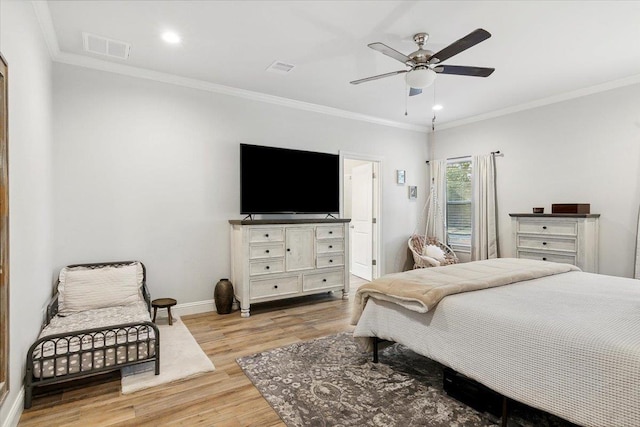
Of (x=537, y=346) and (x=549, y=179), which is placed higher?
→ (x=549, y=179)

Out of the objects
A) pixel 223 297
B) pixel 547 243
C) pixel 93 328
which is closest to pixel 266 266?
pixel 223 297

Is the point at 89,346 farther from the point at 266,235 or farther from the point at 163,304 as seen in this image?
the point at 266,235

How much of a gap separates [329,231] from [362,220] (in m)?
1.68

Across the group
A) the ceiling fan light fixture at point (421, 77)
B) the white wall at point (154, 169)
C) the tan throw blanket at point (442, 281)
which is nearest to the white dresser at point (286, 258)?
the white wall at point (154, 169)

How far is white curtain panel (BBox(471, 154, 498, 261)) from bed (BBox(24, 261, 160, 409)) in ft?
15.7

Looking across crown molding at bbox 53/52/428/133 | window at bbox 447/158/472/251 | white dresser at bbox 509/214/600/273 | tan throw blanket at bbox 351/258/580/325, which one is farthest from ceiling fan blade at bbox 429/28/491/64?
window at bbox 447/158/472/251

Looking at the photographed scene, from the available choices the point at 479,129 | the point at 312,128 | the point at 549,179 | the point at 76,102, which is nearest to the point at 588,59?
the point at 549,179

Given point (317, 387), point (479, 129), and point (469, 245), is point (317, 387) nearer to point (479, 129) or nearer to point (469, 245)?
point (469, 245)

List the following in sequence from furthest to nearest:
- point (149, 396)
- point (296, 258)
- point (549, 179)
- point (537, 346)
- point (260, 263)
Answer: point (549, 179) < point (296, 258) < point (260, 263) < point (149, 396) < point (537, 346)

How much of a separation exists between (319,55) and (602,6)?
234cm

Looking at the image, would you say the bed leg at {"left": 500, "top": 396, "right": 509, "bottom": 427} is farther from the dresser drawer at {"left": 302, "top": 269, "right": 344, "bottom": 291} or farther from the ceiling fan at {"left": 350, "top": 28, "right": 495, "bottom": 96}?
the dresser drawer at {"left": 302, "top": 269, "right": 344, "bottom": 291}

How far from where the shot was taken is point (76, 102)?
3.34 metres

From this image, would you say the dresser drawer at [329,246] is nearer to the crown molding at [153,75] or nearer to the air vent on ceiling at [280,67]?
the crown molding at [153,75]

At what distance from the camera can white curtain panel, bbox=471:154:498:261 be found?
514cm
